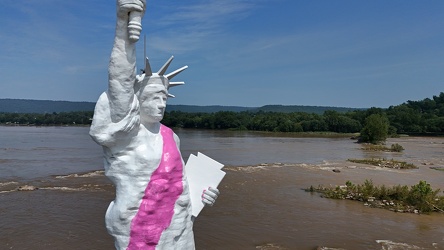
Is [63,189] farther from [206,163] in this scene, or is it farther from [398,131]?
[398,131]

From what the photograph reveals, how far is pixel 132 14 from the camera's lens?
114 inches

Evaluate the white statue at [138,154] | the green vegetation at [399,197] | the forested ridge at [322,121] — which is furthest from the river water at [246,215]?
the forested ridge at [322,121]

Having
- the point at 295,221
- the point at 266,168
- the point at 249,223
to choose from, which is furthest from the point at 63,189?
the point at 266,168

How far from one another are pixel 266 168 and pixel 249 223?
1027 centimetres

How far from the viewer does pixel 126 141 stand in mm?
3219

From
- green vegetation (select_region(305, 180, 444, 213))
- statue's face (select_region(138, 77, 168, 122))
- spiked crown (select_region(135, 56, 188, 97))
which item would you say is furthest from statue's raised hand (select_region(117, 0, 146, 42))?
green vegetation (select_region(305, 180, 444, 213))

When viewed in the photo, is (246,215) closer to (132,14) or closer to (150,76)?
(150,76)

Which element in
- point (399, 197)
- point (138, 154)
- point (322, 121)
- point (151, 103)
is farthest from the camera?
point (322, 121)

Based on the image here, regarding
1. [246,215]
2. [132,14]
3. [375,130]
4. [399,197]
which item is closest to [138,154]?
[132,14]

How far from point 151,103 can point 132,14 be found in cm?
83

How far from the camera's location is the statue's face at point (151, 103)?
341 cm

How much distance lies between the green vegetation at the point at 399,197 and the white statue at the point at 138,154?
11453 millimetres

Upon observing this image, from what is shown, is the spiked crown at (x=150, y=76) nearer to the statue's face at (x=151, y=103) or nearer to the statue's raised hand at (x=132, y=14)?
the statue's face at (x=151, y=103)

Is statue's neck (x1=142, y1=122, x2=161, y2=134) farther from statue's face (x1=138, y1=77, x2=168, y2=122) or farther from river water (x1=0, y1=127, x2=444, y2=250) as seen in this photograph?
river water (x1=0, y1=127, x2=444, y2=250)
